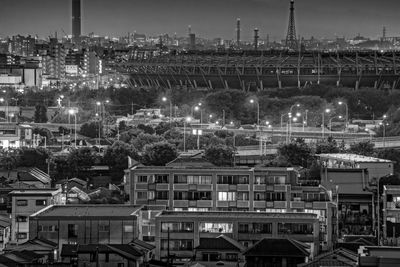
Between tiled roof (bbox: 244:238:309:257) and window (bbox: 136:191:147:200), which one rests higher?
window (bbox: 136:191:147:200)

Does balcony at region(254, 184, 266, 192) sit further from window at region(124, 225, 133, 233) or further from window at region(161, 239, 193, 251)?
window at region(124, 225, 133, 233)

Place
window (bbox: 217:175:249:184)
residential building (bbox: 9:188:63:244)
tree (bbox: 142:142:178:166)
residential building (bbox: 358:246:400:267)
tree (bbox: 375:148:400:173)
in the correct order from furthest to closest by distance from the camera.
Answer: tree (bbox: 375:148:400:173) → tree (bbox: 142:142:178:166) → window (bbox: 217:175:249:184) → residential building (bbox: 9:188:63:244) → residential building (bbox: 358:246:400:267)

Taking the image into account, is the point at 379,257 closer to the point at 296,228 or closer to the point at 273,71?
the point at 296,228

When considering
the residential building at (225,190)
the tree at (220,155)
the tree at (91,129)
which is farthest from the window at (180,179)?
the tree at (91,129)

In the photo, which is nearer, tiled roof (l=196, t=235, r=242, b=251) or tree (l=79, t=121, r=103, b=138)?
tiled roof (l=196, t=235, r=242, b=251)

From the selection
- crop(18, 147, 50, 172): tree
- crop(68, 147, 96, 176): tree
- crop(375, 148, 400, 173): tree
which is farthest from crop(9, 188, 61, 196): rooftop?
crop(375, 148, 400, 173): tree

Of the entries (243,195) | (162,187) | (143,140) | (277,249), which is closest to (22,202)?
(162,187)
